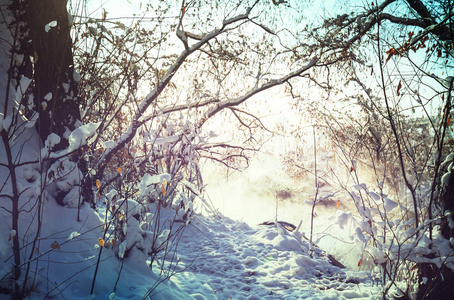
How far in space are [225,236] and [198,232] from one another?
0.53 meters

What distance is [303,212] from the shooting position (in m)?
11.6

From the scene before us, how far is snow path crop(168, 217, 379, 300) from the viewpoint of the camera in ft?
9.87

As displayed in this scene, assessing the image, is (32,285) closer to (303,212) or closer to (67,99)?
(67,99)

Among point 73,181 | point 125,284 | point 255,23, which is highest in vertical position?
point 255,23

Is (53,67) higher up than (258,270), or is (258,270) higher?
(53,67)

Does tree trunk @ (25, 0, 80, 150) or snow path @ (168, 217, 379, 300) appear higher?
tree trunk @ (25, 0, 80, 150)

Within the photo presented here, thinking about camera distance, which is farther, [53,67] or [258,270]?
[258,270]

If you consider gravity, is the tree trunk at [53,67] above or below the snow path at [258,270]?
above

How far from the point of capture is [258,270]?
3.62 metres

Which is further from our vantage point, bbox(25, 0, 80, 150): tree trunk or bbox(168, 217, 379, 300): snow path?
bbox(168, 217, 379, 300): snow path

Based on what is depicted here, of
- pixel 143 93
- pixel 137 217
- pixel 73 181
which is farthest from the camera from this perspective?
pixel 143 93

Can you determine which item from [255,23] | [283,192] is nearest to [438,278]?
[255,23]

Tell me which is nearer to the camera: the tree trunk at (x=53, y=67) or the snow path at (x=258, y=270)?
the tree trunk at (x=53, y=67)

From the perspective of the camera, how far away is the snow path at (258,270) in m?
3.01
